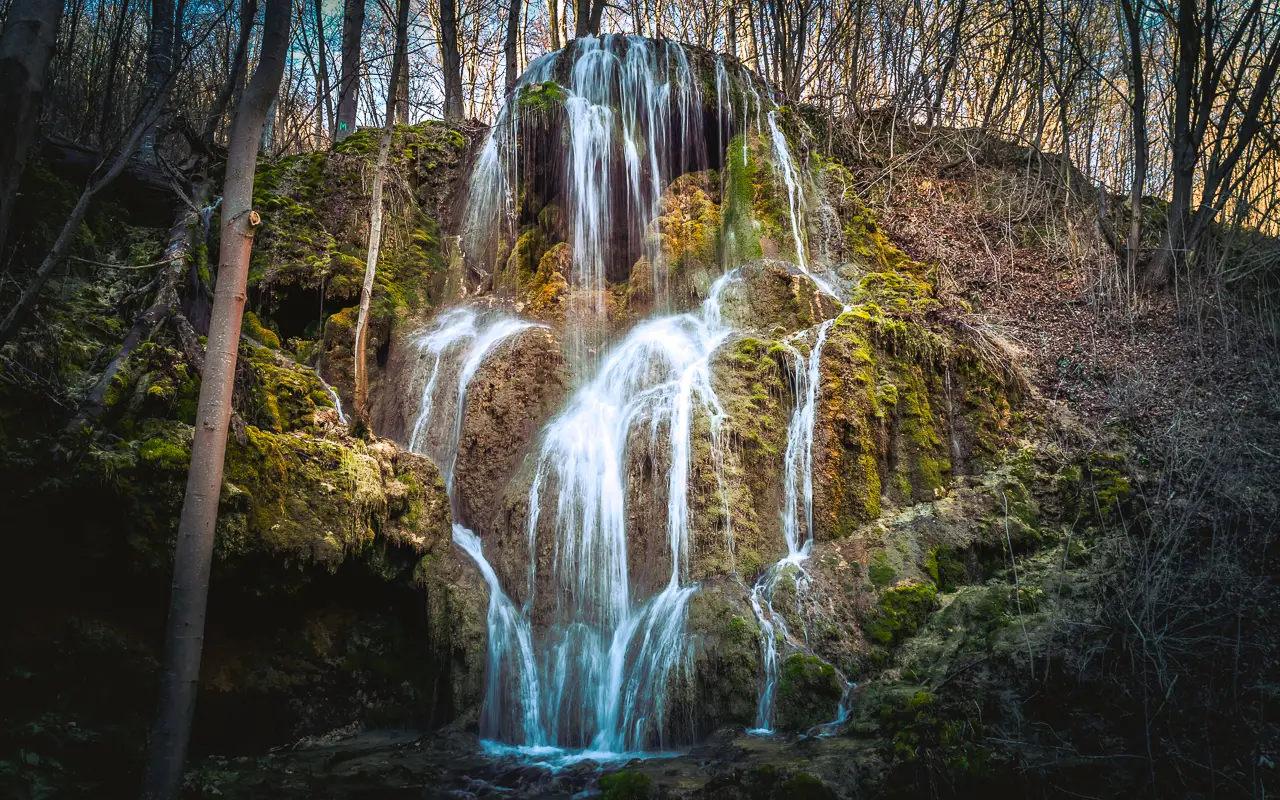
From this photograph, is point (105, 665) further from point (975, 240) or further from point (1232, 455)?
point (975, 240)

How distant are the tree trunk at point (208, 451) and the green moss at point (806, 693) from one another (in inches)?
173

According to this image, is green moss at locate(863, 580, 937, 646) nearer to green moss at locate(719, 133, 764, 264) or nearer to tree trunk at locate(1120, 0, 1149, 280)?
green moss at locate(719, 133, 764, 264)

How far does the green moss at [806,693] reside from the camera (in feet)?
19.7

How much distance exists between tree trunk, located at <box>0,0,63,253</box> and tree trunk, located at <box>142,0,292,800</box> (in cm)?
169

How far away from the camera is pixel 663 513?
24.4 feet

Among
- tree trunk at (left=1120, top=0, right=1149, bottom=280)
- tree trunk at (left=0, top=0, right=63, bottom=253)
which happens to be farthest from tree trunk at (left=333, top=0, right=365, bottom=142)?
tree trunk at (left=1120, top=0, right=1149, bottom=280)

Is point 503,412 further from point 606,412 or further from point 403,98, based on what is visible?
point 403,98

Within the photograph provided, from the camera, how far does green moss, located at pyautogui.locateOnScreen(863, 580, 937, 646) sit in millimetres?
6672

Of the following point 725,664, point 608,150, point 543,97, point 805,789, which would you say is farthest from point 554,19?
point 805,789

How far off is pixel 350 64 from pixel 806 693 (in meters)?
14.2

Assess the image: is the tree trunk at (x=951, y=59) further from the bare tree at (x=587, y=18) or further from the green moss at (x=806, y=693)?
the green moss at (x=806, y=693)

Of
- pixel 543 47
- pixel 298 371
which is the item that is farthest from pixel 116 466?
pixel 543 47

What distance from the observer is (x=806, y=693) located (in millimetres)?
6094

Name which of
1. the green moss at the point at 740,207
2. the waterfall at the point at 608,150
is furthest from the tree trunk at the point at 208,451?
the green moss at the point at 740,207
